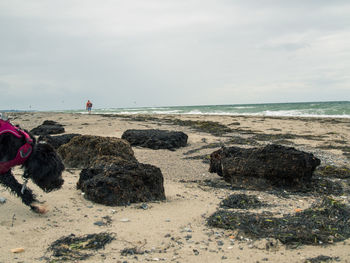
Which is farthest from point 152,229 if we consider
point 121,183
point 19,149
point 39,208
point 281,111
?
point 281,111

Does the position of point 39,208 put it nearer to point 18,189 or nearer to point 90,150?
point 18,189

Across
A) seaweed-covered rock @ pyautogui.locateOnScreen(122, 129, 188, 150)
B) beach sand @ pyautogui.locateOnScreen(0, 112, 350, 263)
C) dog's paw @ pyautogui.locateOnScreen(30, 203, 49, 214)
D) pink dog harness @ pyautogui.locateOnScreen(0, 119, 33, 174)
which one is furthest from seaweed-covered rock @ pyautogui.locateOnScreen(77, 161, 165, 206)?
seaweed-covered rock @ pyautogui.locateOnScreen(122, 129, 188, 150)

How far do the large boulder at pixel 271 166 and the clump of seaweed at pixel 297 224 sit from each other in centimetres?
128

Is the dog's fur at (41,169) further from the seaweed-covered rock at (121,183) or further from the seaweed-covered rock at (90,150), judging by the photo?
the seaweed-covered rock at (90,150)

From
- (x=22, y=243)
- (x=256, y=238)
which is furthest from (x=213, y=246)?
(x=22, y=243)

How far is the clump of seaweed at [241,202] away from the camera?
4703 millimetres

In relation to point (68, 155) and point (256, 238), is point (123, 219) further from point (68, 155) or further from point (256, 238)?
point (68, 155)

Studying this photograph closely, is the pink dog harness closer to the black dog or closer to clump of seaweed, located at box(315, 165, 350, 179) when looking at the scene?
the black dog

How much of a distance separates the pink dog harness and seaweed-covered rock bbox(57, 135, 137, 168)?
3.21 m

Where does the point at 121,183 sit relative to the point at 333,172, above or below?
above

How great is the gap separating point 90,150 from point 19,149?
3608mm

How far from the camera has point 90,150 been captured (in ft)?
22.9

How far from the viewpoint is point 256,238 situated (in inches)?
138

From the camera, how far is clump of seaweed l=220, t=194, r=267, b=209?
470 cm
